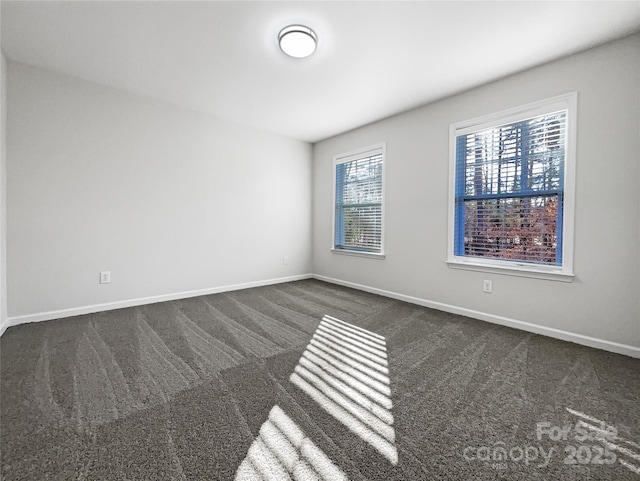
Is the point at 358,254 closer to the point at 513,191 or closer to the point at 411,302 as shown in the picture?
the point at 411,302

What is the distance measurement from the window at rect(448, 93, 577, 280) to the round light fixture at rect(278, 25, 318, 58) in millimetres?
1829

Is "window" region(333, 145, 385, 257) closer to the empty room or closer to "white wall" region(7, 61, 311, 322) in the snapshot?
the empty room

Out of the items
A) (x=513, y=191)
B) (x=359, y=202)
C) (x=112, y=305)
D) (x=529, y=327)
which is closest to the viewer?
(x=529, y=327)

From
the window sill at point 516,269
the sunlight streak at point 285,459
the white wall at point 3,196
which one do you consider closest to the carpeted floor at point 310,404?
the sunlight streak at point 285,459

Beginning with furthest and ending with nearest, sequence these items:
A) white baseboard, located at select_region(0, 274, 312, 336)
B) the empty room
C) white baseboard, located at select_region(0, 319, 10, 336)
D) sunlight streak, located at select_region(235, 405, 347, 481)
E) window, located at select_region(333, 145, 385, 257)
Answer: window, located at select_region(333, 145, 385, 257)
white baseboard, located at select_region(0, 274, 312, 336)
white baseboard, located at select_region(0, 319, 10, 336)
the empty room
sunlight streak, located at select_region(235, 405, 347, 481)

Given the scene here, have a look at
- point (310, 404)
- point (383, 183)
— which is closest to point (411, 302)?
point (383, 183)

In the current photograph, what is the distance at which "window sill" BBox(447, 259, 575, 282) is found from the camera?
2479 mm

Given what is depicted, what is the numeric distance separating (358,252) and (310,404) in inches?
114

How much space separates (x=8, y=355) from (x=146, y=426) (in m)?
1.62

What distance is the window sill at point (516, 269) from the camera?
8.13ft

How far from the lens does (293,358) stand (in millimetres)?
2100

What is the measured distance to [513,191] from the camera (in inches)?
109

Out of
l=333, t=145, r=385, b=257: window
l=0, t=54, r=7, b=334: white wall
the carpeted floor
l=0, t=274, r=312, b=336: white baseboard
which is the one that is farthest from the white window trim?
→ l=0, t=54, r=7, b=334: white wall

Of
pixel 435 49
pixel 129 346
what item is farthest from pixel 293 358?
pixel 435 49
